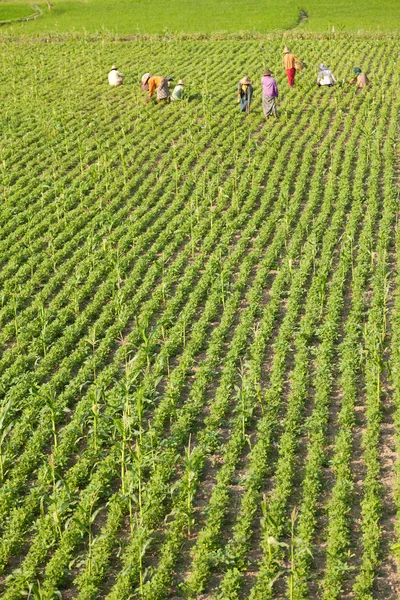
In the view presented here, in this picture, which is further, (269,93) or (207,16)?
(207,16)

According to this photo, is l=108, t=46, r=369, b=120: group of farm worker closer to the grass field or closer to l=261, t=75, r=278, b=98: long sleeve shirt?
l=261, t=75, r=278, b=98: long sleeve shirt

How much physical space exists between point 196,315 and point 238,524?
216 inches

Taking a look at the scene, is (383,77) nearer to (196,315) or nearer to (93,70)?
(93,70)

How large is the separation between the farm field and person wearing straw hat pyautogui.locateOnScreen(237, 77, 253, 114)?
1.41 feet

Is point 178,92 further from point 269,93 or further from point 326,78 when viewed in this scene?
point 326,78

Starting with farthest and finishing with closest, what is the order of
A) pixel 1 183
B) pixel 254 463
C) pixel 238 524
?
pixel 1 183 → pixel 254 463 → pixel 238 524

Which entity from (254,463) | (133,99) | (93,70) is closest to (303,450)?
(254,463)

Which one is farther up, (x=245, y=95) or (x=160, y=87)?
(x=160, y=87)

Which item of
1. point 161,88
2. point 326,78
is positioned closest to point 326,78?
point 326,78

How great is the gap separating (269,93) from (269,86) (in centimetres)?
31

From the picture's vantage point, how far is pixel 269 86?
2392 centimetres

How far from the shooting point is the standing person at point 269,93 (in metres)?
23.8

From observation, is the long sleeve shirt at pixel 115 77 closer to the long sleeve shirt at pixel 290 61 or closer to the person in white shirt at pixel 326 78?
the long sleeve shirt at pixel 290 61

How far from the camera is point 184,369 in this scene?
41.3 feet
